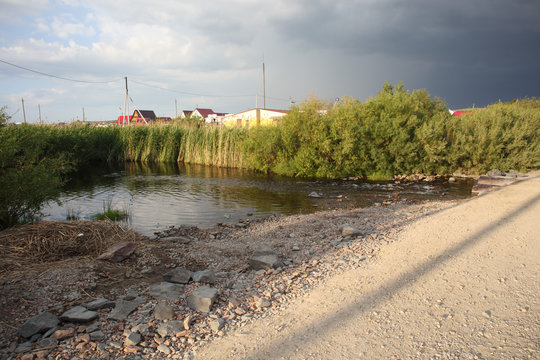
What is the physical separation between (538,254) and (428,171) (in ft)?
53.1

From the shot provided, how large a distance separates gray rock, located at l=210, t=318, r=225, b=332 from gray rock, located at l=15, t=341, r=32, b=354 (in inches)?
71.8

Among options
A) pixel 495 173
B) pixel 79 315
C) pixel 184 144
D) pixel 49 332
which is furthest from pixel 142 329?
pixel 184 144

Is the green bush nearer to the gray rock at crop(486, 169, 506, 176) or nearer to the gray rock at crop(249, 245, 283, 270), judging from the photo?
the gray rock at crop(249, 245, 283, 270)

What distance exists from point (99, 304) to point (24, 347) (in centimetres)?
87

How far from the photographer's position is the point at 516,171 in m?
19.6

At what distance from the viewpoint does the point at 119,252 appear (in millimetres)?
Result: 5863

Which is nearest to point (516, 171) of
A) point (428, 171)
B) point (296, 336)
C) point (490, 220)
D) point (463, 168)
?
point (463, 168)

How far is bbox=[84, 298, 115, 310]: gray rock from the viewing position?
4242mm

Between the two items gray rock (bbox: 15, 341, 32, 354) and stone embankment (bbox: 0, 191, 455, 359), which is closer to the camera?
gray rock (bbox: 15, 341, 32, 354)

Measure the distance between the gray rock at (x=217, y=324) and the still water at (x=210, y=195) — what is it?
6.30 metres

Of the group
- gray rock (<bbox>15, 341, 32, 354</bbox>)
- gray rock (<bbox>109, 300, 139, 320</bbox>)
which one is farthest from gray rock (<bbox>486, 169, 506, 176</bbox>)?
gray rock (<bbox>15, 341, 32, 354</bbox>)

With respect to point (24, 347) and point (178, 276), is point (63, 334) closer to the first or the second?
point (24, 347)

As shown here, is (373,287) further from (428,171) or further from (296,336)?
(428,171)

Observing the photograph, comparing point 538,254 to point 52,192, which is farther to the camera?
point 52,192
